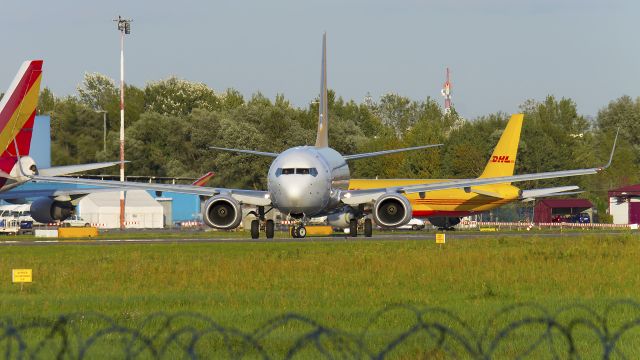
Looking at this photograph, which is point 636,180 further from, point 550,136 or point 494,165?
point 494,165

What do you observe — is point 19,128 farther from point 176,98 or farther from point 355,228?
point 176,98

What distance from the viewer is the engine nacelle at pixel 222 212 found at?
5731 cm

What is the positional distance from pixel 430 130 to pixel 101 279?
398 feet

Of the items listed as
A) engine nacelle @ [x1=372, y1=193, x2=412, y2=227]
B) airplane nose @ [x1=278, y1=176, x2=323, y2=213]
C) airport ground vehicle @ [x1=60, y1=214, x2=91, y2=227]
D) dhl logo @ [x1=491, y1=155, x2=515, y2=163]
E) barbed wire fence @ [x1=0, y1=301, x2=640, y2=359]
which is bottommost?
barbed wire fence @ [x1=0, y1=301, x2=640, y2=359]

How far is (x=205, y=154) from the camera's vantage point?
458 feet

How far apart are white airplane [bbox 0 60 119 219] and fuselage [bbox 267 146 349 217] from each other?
28.4 ft

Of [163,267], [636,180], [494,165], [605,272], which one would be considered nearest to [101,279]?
[163,267]

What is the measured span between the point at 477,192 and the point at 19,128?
120 feet

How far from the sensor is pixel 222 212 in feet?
189

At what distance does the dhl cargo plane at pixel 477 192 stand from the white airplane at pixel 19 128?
104 feet

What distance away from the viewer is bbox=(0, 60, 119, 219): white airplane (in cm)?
5847

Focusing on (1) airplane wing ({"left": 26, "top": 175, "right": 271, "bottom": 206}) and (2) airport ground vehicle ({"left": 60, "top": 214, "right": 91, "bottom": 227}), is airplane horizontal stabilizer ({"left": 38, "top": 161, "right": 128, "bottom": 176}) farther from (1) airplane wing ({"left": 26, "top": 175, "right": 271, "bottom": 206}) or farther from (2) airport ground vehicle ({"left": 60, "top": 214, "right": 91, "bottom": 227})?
(2) airport ground vehicle ({"left": 60, "top": 214, "right": 91, "bottom": 227})

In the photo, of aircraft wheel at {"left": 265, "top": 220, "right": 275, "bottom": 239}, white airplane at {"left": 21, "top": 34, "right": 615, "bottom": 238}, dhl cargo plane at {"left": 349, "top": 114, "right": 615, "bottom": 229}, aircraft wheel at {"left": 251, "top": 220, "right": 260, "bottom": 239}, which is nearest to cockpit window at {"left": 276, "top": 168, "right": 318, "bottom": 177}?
white airplane at {"left": 21, "top": 34, "right": 615, "bottom": 238}

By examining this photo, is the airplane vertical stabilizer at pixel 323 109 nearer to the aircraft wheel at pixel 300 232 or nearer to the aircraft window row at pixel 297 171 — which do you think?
the aircraft wheel at pixel 300 232
